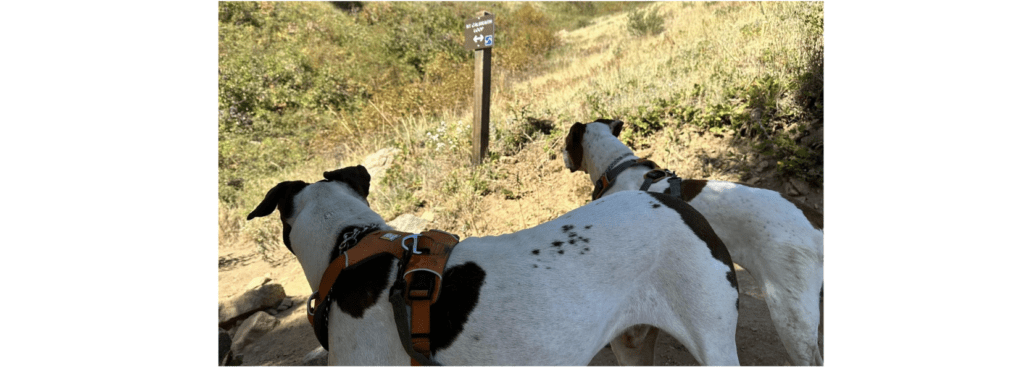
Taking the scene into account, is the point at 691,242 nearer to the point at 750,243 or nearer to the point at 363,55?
the point at 750,243

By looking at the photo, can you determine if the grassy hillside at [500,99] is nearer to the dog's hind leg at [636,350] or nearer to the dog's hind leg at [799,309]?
the dog's hind leg at [799,309]

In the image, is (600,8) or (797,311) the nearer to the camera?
(797,311)

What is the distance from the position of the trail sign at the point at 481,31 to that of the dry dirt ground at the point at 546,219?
168 centimetres

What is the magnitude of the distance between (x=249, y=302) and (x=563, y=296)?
154 inches

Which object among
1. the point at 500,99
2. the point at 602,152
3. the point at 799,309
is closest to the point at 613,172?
the point at 602,152

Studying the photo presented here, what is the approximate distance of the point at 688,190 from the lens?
2.99m

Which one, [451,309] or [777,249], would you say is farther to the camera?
[777,249]

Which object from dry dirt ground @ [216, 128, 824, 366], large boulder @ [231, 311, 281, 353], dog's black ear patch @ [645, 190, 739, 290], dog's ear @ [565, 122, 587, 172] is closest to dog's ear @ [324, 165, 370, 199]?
dog's black ear patch @ [645, 190, 739, 290]

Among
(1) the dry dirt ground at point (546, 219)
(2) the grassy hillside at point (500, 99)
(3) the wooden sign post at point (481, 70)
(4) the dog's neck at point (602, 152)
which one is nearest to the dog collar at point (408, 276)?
(1) the dry dirt ground at point (546, 219)

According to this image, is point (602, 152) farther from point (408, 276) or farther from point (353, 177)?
point (408, 276)

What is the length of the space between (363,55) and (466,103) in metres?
5.34

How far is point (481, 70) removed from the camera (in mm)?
6652

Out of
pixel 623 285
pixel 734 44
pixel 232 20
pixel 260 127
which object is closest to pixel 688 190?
pixel 623 285

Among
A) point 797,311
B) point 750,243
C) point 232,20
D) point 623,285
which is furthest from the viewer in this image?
point 232,20
